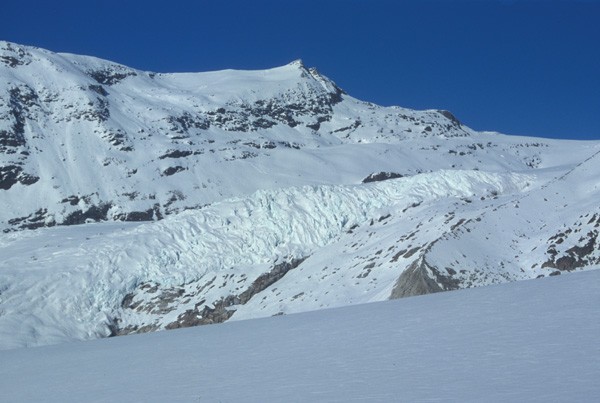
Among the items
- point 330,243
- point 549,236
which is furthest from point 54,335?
point 549,236

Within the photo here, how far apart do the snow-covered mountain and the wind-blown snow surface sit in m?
17.4

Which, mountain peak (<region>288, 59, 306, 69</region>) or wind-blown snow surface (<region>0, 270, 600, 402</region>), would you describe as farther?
mountain peak (<region>288, 59, 306, 69</region>)

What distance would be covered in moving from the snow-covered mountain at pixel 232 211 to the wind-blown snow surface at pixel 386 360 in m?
17.4

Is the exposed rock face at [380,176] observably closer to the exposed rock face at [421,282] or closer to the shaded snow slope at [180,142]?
the shaded snow slope at [180,142]

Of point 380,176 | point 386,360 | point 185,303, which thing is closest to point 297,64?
point 380,176

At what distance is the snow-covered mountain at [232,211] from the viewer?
46.4m

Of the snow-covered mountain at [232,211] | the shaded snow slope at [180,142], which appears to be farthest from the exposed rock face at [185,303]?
the shaded snow slope at [180,142]

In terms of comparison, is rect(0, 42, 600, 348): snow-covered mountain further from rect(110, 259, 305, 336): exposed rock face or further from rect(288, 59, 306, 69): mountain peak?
rect(288, 59, 306, 69): mountain peak

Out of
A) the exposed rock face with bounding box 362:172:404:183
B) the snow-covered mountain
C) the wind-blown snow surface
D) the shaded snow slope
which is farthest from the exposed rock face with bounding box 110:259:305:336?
the exposed rock face with bounding box 362:172:404:183

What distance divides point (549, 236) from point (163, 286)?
3319 centimetres

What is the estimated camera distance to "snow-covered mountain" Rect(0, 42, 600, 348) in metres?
46.4

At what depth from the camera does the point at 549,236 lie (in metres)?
44.2

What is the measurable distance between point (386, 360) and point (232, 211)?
5255cm

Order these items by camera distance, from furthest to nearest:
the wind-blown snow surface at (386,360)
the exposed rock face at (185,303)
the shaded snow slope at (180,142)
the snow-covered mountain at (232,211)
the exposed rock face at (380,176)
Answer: the exposed rock face at (380,176) < the shaded snow slope at (180,142) < the exposed rock face at (185,303) < the snow-covered mountain at (232,211) < the wind-blown snow surface at (386,360)
